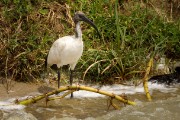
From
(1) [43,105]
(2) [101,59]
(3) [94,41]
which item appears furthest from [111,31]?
(1) [43,105]

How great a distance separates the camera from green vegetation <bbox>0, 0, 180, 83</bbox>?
688cm

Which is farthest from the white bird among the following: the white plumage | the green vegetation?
the green vegetation

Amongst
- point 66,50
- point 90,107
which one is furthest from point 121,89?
point 66,50

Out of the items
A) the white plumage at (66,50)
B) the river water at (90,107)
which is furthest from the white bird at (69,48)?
the river water at (90,107)

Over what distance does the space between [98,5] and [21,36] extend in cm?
183

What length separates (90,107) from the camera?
6125 millimetres

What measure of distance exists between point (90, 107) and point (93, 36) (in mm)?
1955

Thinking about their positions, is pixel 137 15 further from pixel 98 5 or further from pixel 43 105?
pixel 43 105

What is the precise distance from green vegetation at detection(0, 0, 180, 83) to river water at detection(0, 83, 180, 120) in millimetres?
343

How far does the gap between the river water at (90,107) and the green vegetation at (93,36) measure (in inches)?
13.5

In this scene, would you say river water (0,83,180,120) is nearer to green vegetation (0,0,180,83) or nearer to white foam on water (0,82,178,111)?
white foam on water (0,82,178,111)

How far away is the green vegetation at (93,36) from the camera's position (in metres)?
6.88

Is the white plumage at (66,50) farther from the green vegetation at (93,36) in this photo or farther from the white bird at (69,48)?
the green vegetation at (93,36)

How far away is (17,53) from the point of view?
22.5 feet
